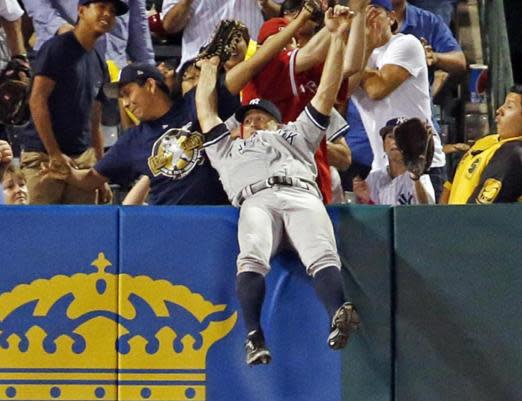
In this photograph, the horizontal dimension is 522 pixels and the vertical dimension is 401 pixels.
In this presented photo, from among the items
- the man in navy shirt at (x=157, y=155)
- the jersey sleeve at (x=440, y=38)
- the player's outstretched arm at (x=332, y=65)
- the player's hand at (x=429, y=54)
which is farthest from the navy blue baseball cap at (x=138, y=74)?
the jersey sleeve at (x=440, y=38)

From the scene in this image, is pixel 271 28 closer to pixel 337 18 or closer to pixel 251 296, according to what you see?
pixel 337 18

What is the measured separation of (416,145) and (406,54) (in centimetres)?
111

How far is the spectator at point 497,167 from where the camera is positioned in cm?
743

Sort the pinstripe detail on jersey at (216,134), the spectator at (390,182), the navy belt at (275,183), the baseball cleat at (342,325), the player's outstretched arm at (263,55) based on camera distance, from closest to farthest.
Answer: the baseball cleat at (342,325) → the navy belt at (275,183) → the pinstripe detail on jersey at (216,134) → the player's outstretched arm at (263,55) → the spectator at (390,182)

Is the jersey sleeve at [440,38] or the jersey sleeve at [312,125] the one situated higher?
→ the jersey sleeve at [312,125]

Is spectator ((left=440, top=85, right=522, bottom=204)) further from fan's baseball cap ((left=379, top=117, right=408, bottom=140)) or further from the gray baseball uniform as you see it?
the gray baseball uniform

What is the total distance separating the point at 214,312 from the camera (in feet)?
23.8

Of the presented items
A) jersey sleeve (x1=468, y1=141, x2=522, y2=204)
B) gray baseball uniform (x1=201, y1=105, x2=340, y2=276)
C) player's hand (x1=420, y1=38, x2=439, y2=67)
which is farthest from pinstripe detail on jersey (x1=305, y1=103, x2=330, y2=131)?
player's hand (x1=420, y1=38, x2=439, y2=67)

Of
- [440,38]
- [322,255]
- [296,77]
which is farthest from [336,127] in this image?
[440,38]

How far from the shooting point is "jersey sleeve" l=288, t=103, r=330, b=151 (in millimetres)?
7188

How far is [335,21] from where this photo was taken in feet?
23.9

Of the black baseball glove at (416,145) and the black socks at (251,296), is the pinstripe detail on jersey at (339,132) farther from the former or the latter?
the black socks at (251,296)

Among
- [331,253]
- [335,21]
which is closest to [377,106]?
[335,21]

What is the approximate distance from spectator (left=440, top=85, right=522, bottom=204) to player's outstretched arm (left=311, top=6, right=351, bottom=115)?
92 centimetres
